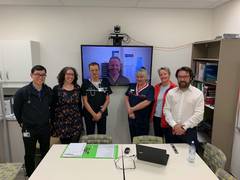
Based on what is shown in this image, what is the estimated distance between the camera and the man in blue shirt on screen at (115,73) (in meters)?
3.69

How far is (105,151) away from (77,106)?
85 cm

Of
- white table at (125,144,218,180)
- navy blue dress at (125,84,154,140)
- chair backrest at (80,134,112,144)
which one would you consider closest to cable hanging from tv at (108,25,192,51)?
navy blue dress at (125,84,154,140)

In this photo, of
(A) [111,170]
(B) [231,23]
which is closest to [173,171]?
(A) [111,170]

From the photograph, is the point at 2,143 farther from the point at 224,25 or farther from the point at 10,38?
the point at 224,25

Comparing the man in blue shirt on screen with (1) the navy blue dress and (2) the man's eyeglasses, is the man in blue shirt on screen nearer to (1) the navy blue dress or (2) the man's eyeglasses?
(1) the navy blue dress

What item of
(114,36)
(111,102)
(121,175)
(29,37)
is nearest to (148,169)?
(121,175)

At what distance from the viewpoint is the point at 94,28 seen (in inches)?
146

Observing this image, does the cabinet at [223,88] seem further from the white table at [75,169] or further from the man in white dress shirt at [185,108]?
the white table at [75,169]

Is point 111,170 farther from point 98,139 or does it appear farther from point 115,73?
point 115,73

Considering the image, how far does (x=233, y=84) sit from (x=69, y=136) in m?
2.36

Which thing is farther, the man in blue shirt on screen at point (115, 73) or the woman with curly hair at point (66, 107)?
the man in blue shirt on screen at point (115, 73)

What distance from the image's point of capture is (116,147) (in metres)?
2.34

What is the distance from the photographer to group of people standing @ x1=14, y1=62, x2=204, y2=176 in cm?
257

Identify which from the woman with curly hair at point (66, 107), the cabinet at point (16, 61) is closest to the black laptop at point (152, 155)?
the woman with curly hair at point (66, 107)
